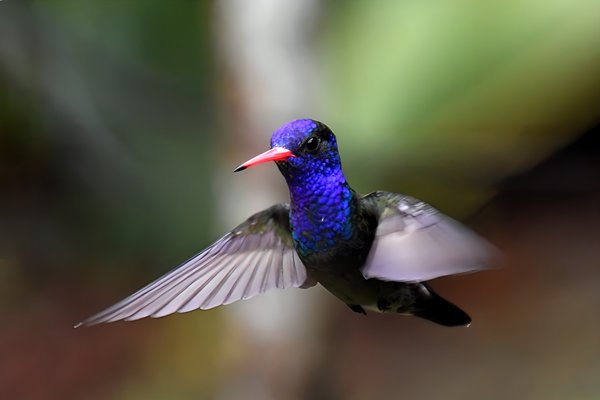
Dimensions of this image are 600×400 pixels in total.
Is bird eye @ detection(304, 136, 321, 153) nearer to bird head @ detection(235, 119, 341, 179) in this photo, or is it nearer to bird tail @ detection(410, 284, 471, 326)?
bird head @ detection(235, 119, 341, 179)

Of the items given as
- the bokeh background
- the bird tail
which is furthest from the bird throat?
the bokeh background

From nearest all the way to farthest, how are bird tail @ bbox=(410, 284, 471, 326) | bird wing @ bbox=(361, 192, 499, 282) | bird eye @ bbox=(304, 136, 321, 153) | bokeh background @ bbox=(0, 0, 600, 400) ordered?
bird wing @ bbox=(361, 192, 499, 282) < bird eye @ bbox=(304, 136, 321, 153) < bird tail @ bbox=(410, 284, 471, 326) < bokeh background @ bbox=(0, 0, 600, 400)

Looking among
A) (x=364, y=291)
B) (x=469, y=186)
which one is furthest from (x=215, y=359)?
(x=364, y=291)

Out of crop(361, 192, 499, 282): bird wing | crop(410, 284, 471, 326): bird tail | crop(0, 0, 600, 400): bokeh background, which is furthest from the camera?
crop(0, 0, 600, 400): bokeh background

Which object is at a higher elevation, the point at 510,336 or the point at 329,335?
the point at 329,335

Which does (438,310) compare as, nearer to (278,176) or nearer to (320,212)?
(320,212)

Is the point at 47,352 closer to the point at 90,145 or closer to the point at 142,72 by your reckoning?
the point at 90,145

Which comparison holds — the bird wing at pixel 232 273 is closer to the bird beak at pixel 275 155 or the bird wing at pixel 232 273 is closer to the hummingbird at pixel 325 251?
the hummingbird at pixel 325 251

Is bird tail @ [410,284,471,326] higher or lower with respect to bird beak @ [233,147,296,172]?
lower

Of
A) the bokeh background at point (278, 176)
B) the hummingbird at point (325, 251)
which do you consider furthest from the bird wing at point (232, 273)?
the bokeh background at point (278, 176)
